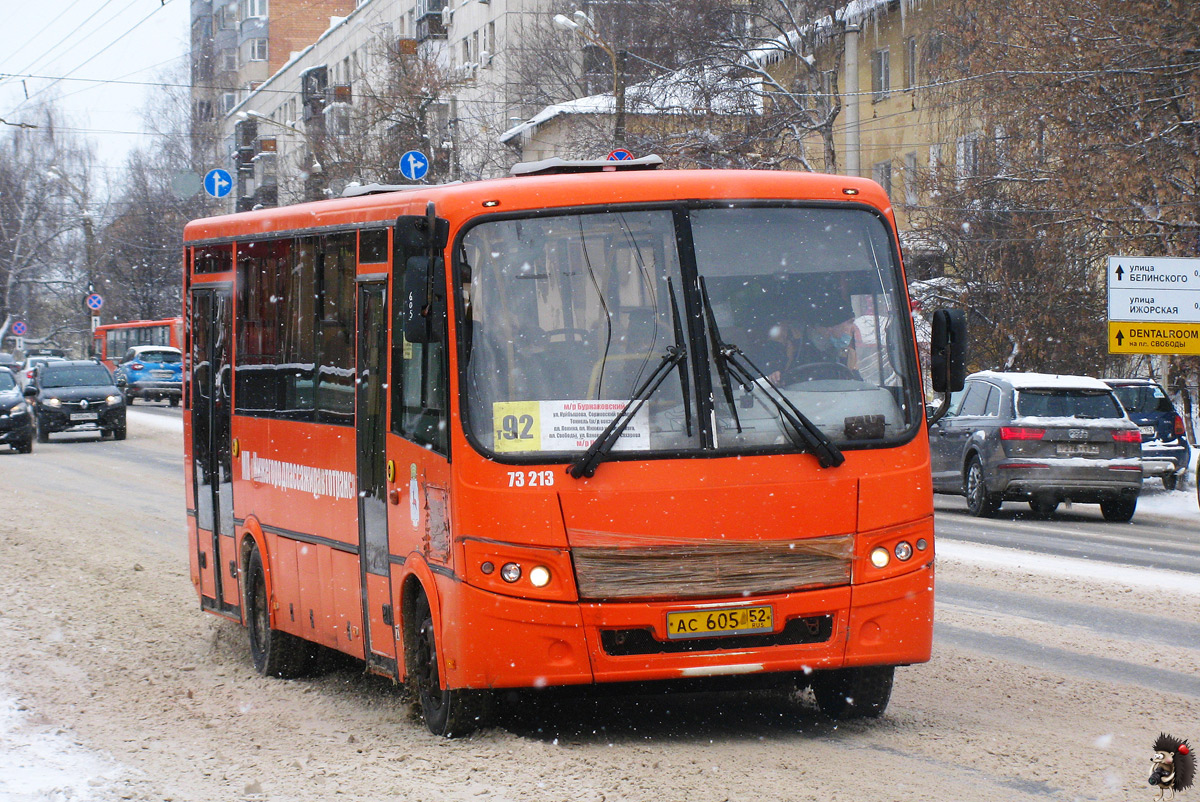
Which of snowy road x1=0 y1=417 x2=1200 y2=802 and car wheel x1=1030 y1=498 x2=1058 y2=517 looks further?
car wheel x1=1030 y1=498 x2=1058 y2=517

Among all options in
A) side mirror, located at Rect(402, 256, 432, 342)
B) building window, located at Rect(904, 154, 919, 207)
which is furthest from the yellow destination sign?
side mirror, located at Rect(402, 256, 432, 342)

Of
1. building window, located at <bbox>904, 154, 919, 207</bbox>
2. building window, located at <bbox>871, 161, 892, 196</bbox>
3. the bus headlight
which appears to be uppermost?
building window, located at <bbox>871, 161, 892, 196</bbox>

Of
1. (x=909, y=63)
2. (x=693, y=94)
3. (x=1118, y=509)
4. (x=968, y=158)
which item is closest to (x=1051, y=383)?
(x=1118, y=509)

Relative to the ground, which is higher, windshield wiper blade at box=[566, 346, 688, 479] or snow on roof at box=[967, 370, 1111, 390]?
windshield wiper blade at box=[566, 346, 688, 479]

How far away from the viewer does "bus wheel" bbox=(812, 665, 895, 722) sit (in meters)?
7.77

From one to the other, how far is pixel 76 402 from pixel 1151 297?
852 inches

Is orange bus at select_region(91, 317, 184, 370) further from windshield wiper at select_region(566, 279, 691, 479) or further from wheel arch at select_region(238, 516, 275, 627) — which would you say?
windshield wiper at select_region(566, 279, 691, 479)

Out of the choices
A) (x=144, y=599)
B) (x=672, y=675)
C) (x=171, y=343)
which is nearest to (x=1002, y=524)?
(x=144, y=599)

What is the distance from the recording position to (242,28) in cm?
10762

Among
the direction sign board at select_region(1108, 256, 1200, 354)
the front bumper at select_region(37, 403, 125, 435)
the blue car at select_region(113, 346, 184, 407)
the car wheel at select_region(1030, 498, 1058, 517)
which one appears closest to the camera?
the car wheel at select_region(1030, 498, 1058, 517)

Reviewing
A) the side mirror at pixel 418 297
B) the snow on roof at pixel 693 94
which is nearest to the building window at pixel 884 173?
the snow on roof at pixel 693 94

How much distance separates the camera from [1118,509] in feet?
70.1

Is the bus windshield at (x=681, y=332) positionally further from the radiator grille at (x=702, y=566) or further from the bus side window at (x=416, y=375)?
the radiator grille at (x=702, y=566)

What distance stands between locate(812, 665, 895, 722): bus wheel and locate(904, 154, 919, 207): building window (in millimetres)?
28748
